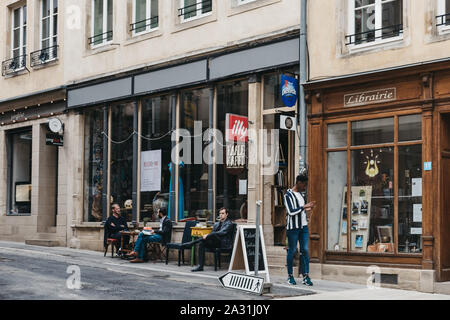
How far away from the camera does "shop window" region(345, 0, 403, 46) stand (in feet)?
42.6

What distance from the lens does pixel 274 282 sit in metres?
12.6

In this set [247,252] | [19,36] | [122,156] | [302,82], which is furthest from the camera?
[19,36]

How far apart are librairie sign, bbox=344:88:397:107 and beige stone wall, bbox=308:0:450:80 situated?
45 cm

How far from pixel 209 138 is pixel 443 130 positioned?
19.9ft

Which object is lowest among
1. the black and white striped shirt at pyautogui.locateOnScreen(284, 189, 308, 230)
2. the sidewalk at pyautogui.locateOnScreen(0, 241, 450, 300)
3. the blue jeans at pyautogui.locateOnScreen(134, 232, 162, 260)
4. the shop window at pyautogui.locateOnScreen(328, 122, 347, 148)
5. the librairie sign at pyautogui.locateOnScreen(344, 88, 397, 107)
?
the sidewalk at pyautogui.locateOnScreen(0, 241, 450, 300)

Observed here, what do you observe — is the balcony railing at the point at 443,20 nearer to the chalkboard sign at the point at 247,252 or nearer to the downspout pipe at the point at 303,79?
the downspout pipe at the point at 303,79

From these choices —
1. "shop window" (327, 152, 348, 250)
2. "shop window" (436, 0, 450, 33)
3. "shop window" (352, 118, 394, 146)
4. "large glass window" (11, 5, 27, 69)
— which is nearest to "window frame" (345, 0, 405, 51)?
"shop window" (436, 0, 450, 33)

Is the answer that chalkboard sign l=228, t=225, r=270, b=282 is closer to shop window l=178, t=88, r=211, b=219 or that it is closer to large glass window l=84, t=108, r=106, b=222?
shop window l=178, t=88, r=211, b=219

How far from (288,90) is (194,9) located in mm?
4432

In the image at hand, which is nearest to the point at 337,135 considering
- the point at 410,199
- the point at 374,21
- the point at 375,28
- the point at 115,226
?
the point at 410,199

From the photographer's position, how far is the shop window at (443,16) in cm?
1214

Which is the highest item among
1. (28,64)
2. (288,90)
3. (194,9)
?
(194,9)

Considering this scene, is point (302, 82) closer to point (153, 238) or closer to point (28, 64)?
point (153, 238)

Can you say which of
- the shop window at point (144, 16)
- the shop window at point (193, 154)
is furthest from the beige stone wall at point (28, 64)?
the shop window at point (193, 154)
